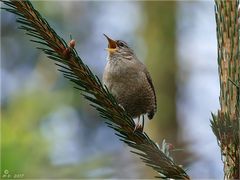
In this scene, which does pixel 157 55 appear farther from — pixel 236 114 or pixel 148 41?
pixel 236 114

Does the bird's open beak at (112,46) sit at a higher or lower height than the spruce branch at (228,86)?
higher

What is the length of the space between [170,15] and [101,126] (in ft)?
7.06

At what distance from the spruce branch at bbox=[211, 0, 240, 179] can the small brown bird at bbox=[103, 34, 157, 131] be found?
1749mm

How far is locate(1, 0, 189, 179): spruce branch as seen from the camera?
7.98 ft

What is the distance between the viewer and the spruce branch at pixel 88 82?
2434mm

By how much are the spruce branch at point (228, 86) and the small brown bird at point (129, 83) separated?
175 centimetres

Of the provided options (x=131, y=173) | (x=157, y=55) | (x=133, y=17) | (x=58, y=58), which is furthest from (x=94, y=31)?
(x=58, y=58)

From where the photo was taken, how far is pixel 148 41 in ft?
28.7

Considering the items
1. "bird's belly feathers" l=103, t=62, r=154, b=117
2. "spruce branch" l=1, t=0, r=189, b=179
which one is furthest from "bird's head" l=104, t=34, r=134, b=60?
"spruce branch" l=1, t=0, r=189, b=179
